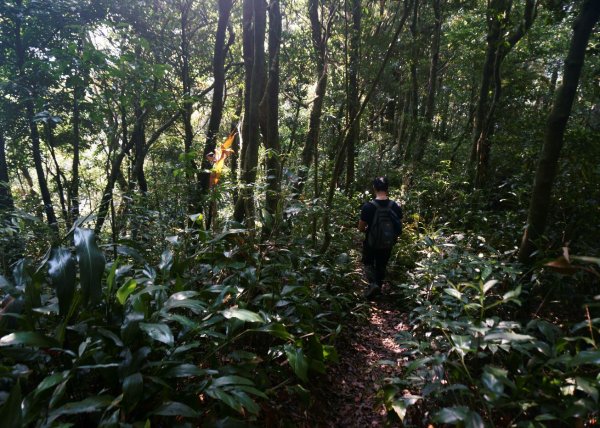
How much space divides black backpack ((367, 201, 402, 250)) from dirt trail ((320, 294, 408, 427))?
0.84m

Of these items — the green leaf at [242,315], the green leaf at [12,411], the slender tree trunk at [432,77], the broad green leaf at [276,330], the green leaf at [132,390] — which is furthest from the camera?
the slender tree trunk at [432,77]

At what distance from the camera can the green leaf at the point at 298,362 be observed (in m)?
2.19

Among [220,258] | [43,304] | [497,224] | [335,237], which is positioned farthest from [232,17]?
[43,304]

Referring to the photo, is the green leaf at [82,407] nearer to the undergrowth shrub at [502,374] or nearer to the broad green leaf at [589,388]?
the undergrowth shrub at [502,374]

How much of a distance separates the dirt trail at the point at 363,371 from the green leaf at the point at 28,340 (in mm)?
1815

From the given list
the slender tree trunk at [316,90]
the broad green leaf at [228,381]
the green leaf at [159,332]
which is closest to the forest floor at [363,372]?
the broad green leaf at [228,381]

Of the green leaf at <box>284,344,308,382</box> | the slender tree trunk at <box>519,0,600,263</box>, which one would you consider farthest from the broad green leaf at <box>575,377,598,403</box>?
the slender tree trunk at <box>519,0,600,263</box>

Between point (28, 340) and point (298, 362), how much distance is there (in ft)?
4.54

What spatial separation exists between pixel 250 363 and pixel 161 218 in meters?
2.92

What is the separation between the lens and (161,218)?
4.63 metres

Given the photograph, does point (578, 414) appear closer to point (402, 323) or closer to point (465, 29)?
point (402, 323)

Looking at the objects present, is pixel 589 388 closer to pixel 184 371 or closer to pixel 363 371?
pixel 184 371

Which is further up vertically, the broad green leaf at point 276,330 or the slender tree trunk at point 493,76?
the slender tree trunk at point 493,76

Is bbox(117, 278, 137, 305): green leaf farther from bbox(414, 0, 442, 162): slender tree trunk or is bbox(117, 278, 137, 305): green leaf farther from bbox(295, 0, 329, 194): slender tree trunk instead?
bbox(414, 0, 442, 162): slender tree trunk
